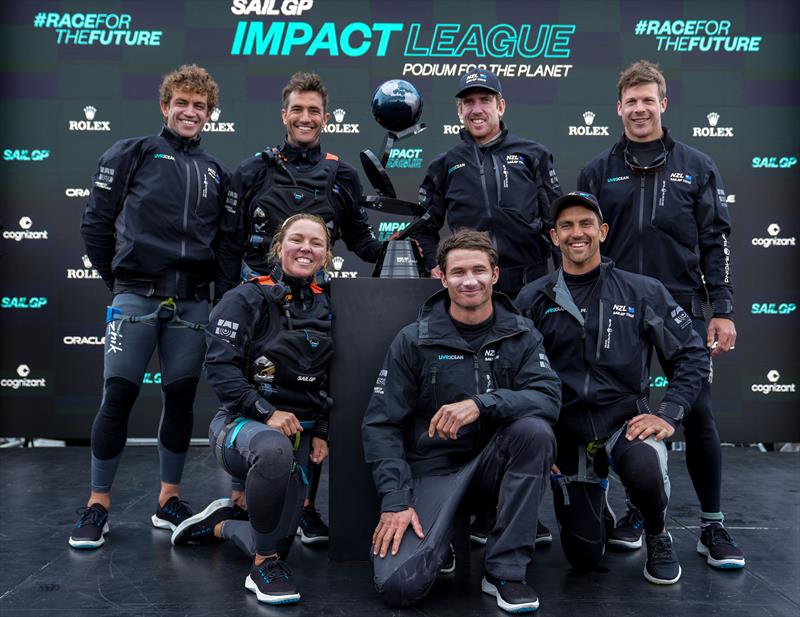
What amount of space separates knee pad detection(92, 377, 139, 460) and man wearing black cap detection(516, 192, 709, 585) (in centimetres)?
154

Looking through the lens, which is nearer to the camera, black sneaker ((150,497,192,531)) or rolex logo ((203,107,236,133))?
black sneaker ((150,497,192,531))

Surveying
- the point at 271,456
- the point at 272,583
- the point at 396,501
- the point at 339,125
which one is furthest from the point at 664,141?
the point at 339,125

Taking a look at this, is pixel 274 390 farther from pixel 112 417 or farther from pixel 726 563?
pixel 726 563

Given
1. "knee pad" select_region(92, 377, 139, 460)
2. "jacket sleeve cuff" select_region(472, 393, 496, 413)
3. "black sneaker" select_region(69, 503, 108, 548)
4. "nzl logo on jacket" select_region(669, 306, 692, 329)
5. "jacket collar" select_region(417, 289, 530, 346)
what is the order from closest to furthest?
"jacket sleeve cuff" select_region(472, 393, 496, 413) → "jacket collar" select_region(417, 289, 530, 346) → "nzl logo on jacket" select_region(669, 306, 692, 329) → "black sneaker" select_region(69, 503, 108, 548) → "knee pad" select_region(92, 377, 139, 460)

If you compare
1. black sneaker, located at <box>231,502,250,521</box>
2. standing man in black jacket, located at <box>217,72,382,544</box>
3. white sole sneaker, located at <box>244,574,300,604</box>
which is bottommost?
black sneaker, located at <box>231,502,250,521</box>

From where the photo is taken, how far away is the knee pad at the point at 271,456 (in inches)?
88.3

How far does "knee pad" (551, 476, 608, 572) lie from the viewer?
245 cm

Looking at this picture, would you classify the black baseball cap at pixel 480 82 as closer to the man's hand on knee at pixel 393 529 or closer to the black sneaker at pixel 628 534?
the man's hand on knee at pixel 393 529

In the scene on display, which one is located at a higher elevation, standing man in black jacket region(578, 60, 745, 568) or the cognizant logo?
standing man in black jacket region(578, 60, 745, 568)

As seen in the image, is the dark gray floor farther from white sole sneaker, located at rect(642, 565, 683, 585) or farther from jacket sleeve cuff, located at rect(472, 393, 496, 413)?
→ jacket sleeve cuff, located at rect(472, 393, 496, 413)

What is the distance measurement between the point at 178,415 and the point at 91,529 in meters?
0.51

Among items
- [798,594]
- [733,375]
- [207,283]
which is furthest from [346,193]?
[733,375]

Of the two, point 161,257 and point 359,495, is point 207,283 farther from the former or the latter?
point 359,495

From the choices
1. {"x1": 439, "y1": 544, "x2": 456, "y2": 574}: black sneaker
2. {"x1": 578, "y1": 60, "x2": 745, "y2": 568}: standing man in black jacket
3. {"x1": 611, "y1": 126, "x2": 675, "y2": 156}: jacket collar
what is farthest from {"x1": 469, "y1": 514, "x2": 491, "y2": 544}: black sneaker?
{"x1": 611, "y1": 126, "x2": 675, "y2": 156}: jacket collar
